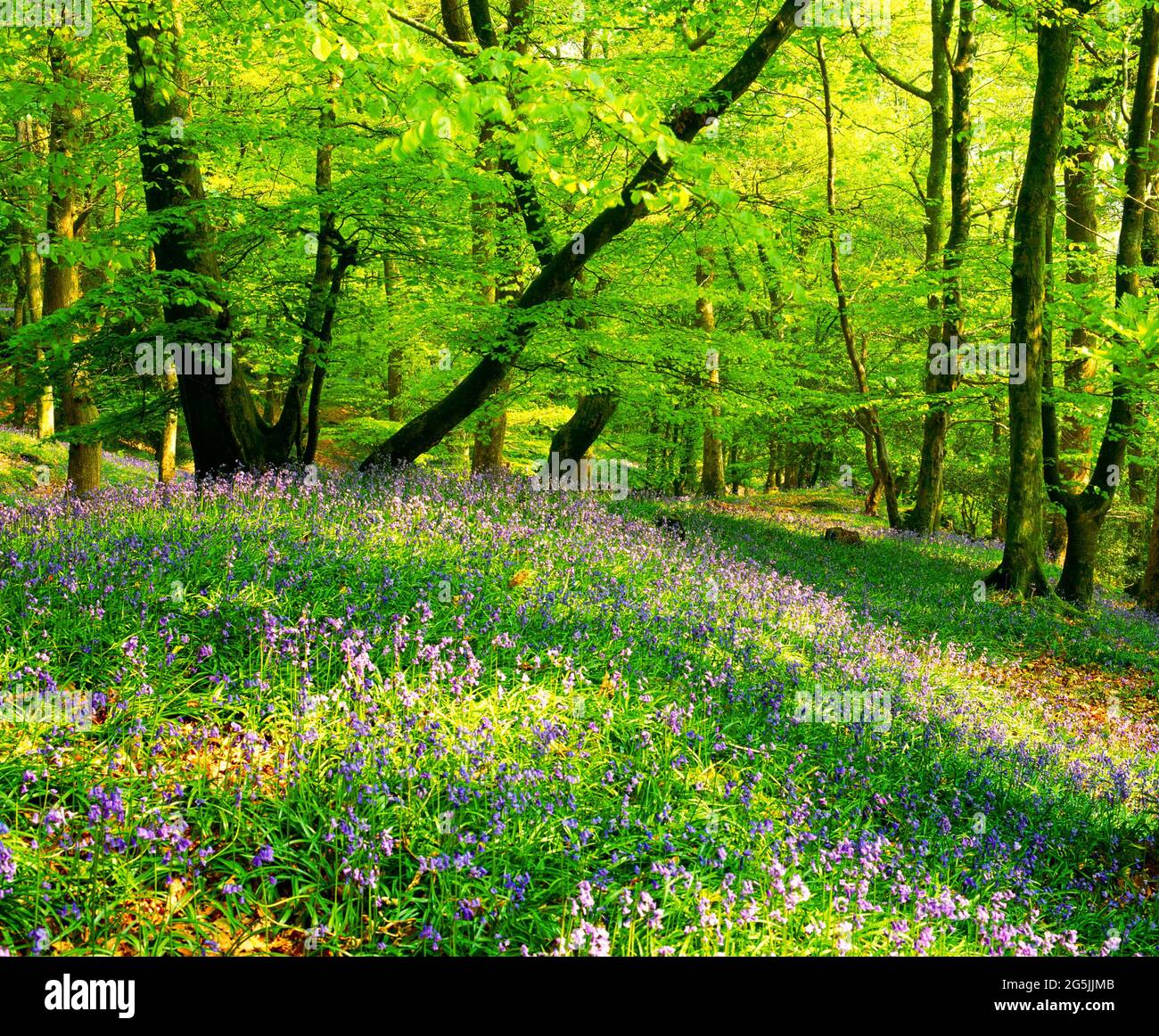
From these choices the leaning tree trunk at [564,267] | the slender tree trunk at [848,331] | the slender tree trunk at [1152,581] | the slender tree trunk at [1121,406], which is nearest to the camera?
the leaning tree trunk at [564,267]

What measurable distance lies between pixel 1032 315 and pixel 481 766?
1105 cm

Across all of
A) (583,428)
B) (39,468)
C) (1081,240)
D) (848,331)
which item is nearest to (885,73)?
(1081,240)

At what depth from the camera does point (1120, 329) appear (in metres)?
3.80

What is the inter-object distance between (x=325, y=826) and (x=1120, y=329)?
4.47 metres

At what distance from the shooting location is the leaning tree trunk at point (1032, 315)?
1064 cm

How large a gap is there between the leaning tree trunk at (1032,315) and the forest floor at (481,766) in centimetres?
462

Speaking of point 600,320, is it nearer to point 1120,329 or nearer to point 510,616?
point 510,616

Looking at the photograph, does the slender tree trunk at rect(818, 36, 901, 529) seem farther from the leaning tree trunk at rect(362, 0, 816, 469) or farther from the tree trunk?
the tree trunk

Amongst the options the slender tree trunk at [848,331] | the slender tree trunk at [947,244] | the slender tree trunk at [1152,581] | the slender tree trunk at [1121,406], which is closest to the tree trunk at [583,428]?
the slender tree trunk at [848,331]

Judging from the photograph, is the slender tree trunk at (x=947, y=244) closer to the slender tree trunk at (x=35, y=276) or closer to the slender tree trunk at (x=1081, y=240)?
the slender tree trunk at (x=1081, y=240)

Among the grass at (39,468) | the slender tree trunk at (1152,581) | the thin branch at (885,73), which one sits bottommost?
the slender tree trunk at (1152,581)

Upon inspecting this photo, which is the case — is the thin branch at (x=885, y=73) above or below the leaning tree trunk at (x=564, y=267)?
above
